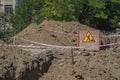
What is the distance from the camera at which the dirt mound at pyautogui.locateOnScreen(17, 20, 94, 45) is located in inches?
850

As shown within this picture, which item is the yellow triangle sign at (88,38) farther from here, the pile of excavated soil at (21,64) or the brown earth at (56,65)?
the pile of excavated soil at (21,64)

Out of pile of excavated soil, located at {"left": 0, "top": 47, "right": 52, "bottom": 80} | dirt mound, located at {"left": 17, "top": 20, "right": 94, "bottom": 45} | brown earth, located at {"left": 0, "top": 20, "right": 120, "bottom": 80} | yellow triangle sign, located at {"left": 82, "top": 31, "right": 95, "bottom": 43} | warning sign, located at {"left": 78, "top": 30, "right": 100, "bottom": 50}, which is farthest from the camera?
dirt mound, located at {"left": 17, "top": 20, "right": 94, "bottom": 45}

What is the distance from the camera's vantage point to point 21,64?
13.8 m

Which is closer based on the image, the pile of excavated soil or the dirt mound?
the pile of excavated soil

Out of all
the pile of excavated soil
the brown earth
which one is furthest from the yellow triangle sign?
the pile of excavated soil

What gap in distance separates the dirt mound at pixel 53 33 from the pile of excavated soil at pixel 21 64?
20.4 ft

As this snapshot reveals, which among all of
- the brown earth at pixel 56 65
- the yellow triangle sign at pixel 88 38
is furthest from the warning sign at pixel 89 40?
the brown earth at pixel 56 65

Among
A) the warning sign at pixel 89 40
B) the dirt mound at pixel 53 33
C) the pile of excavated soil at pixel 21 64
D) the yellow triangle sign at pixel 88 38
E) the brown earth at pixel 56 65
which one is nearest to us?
the pile of excavated soil at pixel 21 64

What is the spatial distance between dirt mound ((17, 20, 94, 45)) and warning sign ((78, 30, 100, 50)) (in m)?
2.81

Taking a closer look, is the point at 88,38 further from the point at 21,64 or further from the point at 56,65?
the point at 21,64

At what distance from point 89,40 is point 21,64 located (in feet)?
17.2

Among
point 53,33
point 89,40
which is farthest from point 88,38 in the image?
point 53,33

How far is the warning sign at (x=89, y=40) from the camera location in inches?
721

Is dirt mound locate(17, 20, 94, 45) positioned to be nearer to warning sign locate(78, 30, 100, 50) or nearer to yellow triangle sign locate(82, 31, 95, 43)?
warning sign locate(78, 30, 100, 50)
